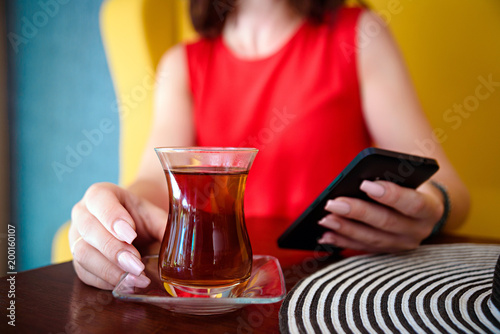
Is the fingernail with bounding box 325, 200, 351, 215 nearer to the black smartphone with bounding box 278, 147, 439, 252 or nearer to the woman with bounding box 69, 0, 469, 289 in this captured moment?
the black smartphone with bounding box 278, 147, 439, 252

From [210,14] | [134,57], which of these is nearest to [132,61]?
[134,57]

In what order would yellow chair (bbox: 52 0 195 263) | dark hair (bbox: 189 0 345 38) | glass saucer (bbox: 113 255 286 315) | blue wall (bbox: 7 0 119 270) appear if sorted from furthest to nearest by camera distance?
blue wall (bbox: 7 0 119 270) → yellow chair (bbox: 52 0 195 263) → dark hair (bbox: 189 0 345 38) → glass saucer (bbox: 113 255 286 315)

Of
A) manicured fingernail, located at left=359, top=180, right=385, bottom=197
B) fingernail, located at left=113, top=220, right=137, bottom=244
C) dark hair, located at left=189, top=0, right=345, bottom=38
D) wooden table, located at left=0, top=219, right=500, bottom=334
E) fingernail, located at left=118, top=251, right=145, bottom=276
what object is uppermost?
dark hair, located at left=189, top=0, right=345, bottom=38

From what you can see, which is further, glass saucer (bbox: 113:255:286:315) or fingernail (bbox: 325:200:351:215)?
fingernail (bbox: 325:200:351:215)

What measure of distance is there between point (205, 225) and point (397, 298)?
0.21 meters

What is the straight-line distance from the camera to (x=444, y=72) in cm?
123

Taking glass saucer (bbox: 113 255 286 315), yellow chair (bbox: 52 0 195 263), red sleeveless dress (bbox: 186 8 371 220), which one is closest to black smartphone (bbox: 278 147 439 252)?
glass saucer (bbox: 113 255 286 315)

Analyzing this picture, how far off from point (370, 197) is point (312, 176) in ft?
1.86

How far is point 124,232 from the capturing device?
408 millimetres

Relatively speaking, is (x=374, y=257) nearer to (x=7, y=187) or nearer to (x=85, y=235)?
(x=85, y=235)

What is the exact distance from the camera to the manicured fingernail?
50 centimetres

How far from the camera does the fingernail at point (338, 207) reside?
505 millimetres

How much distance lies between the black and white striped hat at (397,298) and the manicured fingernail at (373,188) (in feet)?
0.33

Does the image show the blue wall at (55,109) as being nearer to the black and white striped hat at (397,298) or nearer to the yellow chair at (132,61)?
the yellow chair at (132,61)
